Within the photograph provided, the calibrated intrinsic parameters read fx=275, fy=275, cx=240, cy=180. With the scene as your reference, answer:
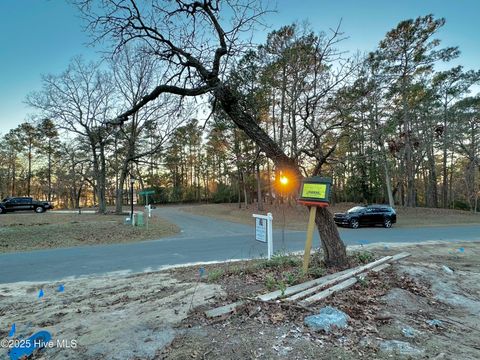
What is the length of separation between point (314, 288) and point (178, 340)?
1974 millimetres

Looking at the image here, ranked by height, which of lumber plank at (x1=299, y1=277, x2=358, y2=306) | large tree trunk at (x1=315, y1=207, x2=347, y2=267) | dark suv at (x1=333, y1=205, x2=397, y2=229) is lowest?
dark suv at (x1=333, y1=205, x2=397, y2=229)

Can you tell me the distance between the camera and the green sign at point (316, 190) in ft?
15.2

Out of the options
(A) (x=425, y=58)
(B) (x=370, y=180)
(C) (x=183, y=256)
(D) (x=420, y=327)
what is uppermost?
(A) (x=425, y=58)

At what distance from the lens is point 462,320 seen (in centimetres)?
341

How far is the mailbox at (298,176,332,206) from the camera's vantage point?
4617 millimetres

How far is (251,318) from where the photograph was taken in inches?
124

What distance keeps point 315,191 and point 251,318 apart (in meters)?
2.38

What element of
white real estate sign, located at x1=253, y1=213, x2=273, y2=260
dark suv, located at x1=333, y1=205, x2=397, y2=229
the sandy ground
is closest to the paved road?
white real estate sign, located at x1=253, y1=213, x2=273, y2=260

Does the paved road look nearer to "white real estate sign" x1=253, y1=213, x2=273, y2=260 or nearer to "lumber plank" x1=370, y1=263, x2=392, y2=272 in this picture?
"white real estate sign" x1=253, y1=213, x2=273, y2=260

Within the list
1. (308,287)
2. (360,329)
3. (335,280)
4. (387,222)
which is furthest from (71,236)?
(387,222)

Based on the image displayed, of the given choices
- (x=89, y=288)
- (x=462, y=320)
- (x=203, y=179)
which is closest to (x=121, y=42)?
(x=89, y=288)

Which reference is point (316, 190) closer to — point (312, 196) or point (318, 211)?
point (312, 196)

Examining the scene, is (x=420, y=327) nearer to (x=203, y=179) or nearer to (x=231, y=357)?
(x=231, y=357)

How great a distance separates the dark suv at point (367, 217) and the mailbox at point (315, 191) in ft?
43.0
